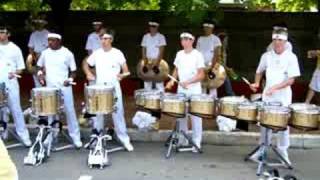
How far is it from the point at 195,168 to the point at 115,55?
2069 mm

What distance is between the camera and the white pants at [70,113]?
8758 mm

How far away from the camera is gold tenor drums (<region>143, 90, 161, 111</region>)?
8.37 meters

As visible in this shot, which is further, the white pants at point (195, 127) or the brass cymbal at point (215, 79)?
the brass cymbal at point (215, 79)

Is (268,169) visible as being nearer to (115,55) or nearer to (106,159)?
(106,159)

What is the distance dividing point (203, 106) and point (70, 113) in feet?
7.00

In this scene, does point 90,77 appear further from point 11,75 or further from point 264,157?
point 264,157

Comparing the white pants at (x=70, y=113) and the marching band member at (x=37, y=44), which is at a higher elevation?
the marching band member at (x=37, y=44)

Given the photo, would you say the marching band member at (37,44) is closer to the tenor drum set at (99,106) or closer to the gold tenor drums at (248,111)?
the tenor drum set at (99,106)

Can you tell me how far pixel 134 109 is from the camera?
11781mm

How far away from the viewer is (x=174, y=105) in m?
8.18

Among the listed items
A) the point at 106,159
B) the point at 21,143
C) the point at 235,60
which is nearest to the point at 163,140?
the point at 106,159

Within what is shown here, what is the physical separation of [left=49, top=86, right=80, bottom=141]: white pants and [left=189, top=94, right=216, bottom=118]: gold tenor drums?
1.90 meters

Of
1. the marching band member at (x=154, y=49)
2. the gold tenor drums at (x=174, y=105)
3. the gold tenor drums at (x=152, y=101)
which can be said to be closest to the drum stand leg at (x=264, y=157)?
the gold tenor drums at (x=174, y=105)

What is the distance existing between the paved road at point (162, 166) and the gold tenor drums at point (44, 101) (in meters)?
0.72
